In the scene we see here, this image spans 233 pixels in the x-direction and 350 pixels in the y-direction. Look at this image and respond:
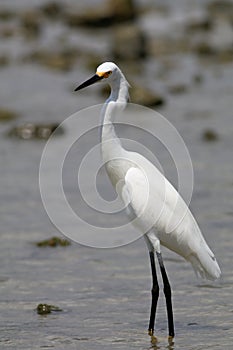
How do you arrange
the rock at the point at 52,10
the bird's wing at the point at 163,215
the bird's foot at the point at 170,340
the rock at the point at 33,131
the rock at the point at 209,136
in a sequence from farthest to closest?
1. the rock at the point at 52,10
2. the rock at the point at 33,131
3. the rock at the point at 209,136
4. the bird's foot at the point at 170,340
5. the bird's wing at the point at 163,215

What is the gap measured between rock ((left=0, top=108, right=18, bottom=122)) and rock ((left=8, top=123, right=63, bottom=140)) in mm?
1047

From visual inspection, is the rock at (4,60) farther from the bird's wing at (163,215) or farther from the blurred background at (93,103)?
the bird's wing at (163,215)

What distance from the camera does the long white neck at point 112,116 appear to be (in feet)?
22.9

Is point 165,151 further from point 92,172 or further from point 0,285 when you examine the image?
point 0,285

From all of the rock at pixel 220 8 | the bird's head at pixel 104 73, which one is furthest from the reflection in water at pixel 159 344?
Result: the rock at pixel 220 8

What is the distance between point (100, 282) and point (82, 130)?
21.5ft

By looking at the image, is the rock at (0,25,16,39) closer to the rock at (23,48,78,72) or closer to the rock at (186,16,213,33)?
the rock at (23,48,78,72)

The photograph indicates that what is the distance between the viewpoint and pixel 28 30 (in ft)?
82.1

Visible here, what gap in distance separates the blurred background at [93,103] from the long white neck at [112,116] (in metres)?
1.37

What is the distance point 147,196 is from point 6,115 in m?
8.85

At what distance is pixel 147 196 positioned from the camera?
7023 mm

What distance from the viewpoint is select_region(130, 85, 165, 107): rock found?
51.5 ft

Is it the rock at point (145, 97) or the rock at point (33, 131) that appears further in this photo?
the rock at point (145, 97)

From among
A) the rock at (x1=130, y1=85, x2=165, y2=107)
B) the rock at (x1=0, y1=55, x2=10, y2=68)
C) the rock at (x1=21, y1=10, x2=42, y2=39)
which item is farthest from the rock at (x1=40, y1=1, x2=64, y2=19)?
the rock at (x1=130, y1=85, x2=165, y2=107)
